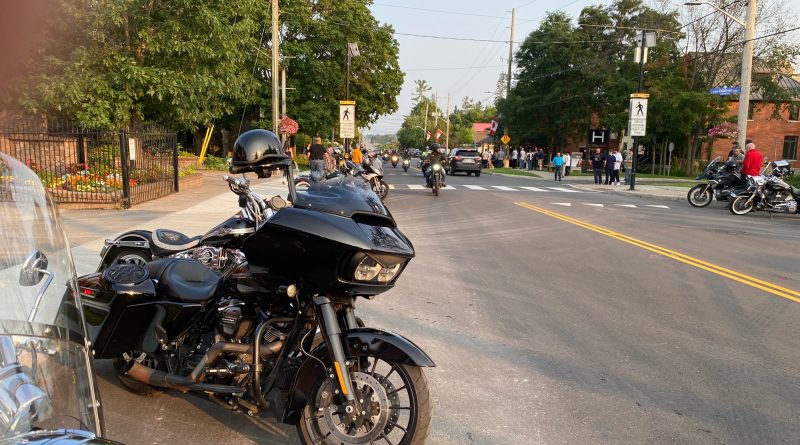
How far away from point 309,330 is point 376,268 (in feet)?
1.90

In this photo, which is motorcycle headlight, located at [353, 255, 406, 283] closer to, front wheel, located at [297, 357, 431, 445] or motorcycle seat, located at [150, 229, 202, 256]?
front wheel, located at [297, 357, 431, 445]

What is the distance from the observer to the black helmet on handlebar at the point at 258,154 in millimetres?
3395

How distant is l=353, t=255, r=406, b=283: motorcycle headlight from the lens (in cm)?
A: 292

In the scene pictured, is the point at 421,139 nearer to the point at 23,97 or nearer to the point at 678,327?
the point at 23,97

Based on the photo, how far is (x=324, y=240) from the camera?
2908 millimetres

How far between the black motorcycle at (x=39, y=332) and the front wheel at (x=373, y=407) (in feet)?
4.33

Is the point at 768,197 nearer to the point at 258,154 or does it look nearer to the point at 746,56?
the point at 746,56

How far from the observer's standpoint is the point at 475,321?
607cm

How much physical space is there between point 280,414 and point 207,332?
69 centimetres

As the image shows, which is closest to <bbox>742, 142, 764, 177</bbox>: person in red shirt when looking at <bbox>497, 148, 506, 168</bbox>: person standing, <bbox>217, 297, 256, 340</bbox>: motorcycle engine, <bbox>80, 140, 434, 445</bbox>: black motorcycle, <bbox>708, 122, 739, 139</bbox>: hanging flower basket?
<bbox>80, 140, 434, 445</bbox>: black motorcycle

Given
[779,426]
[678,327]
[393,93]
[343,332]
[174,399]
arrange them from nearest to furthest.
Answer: [343,332], [779,426], [174,399], [678,327], [393,93]

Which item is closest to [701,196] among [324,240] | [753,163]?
[753,163]

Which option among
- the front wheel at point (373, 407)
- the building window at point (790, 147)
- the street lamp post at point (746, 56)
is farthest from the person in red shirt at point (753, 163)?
the building window at point (790, 147)

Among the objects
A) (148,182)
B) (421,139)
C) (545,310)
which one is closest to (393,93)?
(148,182)
